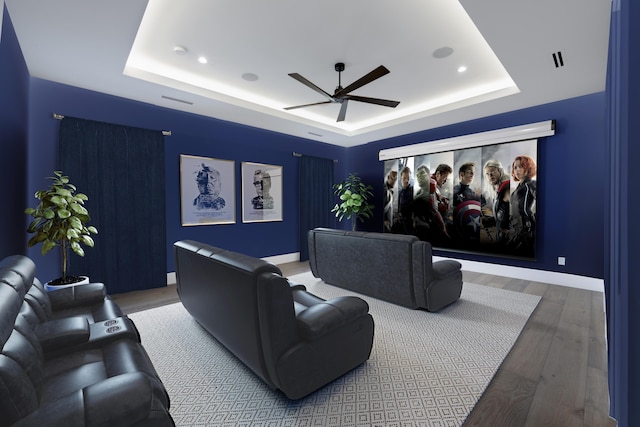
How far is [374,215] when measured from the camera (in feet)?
21.7

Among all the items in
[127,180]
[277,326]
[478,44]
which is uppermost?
[478,44]

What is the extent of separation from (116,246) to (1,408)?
3471 millimetres

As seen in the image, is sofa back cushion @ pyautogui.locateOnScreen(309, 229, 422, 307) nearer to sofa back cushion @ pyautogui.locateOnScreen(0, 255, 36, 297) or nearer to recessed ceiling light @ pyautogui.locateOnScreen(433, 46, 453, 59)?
recessed ceiling light @ pyautogui.locateOnScreen(433, 46, 453, 59)

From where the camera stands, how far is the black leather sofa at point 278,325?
158cm

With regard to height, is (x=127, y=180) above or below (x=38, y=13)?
below

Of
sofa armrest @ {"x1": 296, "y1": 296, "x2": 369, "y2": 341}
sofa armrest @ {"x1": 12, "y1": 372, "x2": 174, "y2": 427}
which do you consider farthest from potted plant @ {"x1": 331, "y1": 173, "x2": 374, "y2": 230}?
sofa armrest @ {"x1": 12, "y1": 372, "x2": 174, "y2": 427}

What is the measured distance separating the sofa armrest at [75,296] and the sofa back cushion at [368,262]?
2.55 metres

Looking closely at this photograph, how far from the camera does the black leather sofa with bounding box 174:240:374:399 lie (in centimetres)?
158

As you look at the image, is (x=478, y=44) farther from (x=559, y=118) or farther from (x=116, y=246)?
(x=116, y=246)

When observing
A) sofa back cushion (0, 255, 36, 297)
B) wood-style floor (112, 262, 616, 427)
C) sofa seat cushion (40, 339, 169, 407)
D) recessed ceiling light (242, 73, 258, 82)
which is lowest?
wood-style floor (112, 262, 616, 427)

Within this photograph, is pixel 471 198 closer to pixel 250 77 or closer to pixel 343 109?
pixel 343 109

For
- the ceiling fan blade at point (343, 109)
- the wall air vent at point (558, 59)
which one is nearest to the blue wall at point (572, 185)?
the wall air vent at point (558, 59)

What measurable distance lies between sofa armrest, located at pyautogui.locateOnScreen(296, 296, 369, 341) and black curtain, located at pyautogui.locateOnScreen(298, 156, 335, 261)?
4111 millimetres

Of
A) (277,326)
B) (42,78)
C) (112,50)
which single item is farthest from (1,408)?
(42,78)
